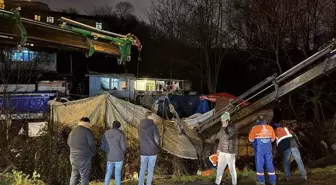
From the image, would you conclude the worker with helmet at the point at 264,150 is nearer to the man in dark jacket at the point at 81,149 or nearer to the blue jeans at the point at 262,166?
the blue jeans at the point at 262,166

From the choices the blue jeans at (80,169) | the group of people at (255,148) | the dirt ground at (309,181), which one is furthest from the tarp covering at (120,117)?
the blue jeans at (80,169)

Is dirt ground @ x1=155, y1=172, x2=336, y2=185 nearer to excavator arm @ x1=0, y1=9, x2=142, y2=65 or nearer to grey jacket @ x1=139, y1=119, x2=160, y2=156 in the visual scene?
grey jacket @ x1=139, y1=119, x2=160, y2=156

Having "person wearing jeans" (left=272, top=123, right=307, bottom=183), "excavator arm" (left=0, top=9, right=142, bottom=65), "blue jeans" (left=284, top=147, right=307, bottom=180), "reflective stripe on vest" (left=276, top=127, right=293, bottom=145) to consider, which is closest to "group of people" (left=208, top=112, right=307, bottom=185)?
"blue jeans" (left=284, top=147, right=307, bottom=180)

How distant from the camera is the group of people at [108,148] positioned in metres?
7.73

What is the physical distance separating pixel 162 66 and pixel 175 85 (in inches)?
540

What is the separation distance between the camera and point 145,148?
8.56 metres

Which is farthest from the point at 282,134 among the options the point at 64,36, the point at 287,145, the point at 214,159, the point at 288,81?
the point at 64,36

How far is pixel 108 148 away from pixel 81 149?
0.68m

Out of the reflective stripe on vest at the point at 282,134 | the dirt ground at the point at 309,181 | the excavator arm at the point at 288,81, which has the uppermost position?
the excavator arm at the point at 288,81

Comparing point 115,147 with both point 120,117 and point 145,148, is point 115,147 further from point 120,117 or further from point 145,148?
point 120,117

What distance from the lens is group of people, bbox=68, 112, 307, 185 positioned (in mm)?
7758

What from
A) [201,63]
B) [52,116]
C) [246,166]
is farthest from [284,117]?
[201,63]

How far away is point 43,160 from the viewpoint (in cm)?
Answer: 983

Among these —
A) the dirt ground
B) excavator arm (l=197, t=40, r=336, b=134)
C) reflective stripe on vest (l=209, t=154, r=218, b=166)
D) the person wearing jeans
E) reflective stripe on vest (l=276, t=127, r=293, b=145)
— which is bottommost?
the dirt ground
